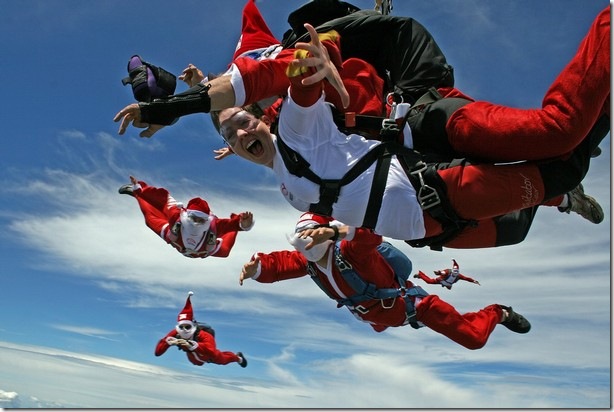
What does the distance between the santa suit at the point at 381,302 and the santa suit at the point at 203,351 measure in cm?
473

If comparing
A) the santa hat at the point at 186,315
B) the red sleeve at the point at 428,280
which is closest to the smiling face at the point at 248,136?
the red sleeve at the point at 428,280

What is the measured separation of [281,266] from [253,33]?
271 centimetres

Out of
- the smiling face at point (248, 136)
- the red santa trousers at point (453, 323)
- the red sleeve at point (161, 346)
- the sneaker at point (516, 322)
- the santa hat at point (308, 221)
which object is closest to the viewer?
the smiling face at point (248, 136)

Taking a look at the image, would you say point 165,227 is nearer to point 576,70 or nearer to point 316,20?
point 316,20

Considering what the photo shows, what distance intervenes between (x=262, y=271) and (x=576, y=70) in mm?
3720

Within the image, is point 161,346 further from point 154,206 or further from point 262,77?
point 262,77

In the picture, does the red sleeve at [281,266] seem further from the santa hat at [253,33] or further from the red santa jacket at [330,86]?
the red santa jacket at [330,86]

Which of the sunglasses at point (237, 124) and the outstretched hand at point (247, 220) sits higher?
the outstretched hand at point (247, 220)

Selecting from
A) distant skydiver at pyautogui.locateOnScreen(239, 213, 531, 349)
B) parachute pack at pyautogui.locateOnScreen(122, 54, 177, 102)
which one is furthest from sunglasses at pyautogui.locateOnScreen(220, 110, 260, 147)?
distant skydiver at pyautogui.locateOnScreen(239, 213, 531, 349)

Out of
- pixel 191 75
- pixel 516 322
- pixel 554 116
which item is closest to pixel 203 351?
pixel 516 322

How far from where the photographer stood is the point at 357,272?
5.34 m

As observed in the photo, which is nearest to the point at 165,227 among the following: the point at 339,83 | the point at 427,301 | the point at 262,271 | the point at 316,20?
the point at 262,271

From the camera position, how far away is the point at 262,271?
545 cm

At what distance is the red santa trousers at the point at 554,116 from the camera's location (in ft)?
7.83
